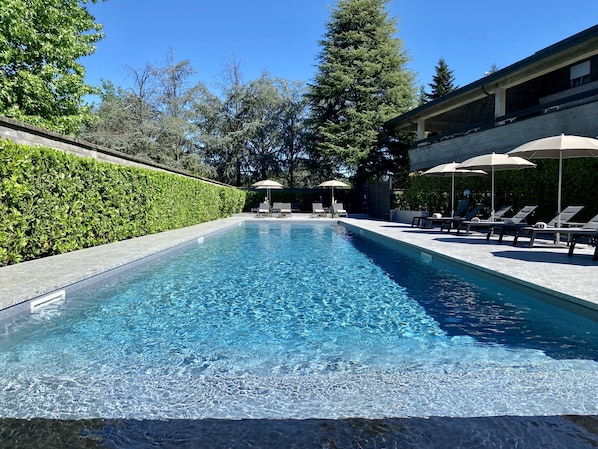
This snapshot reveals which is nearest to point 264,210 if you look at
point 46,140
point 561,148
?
point 46,140

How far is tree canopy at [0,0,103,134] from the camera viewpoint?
14.0 meters

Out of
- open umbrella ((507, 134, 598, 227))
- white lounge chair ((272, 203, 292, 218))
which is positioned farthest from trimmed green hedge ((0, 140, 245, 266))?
white lounge chair ((272, 203, 292, 218))

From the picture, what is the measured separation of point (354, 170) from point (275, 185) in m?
8.13

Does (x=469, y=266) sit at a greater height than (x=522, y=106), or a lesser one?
lesser

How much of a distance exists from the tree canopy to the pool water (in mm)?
12142

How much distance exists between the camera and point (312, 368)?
3279 mm

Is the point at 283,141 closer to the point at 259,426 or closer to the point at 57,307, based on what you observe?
the point at 57,307

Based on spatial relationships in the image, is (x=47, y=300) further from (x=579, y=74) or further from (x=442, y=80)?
(x=442, y=80)

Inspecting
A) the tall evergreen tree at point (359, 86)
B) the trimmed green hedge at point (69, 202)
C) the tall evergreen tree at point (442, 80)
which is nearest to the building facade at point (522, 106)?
the tall evergreen tree at point (359, 86)

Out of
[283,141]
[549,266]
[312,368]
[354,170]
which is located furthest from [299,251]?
[283,141]

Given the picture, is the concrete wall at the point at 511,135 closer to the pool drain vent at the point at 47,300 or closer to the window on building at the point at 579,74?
the window on building at the point at 579,74

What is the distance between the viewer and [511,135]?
14766 mm

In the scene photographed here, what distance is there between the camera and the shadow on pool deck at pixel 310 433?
216 cm

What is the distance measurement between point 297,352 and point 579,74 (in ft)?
59.6
